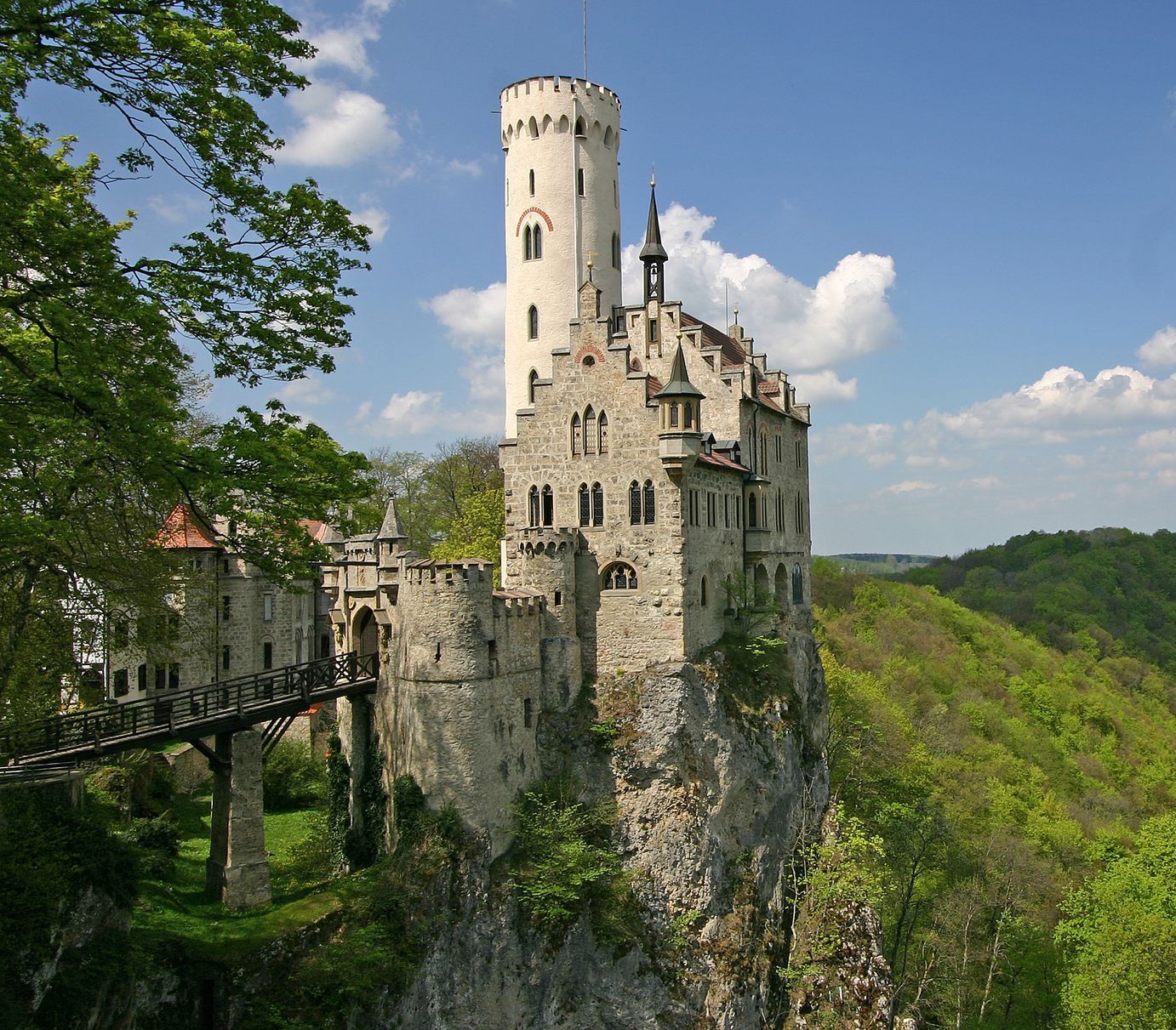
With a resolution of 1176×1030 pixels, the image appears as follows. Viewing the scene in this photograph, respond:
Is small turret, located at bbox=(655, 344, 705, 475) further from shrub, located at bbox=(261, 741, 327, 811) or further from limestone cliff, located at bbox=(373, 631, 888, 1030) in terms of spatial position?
shrub, located at bbox=(261, 741, 327, 811)

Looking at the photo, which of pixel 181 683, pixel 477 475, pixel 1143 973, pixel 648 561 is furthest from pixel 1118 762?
pixel 181 683

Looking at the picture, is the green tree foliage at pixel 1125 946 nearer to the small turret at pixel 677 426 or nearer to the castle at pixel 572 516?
the castle at pixel 572 516

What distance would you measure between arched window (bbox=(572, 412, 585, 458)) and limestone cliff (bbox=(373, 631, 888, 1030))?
8.27 metres

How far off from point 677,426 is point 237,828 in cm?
1874

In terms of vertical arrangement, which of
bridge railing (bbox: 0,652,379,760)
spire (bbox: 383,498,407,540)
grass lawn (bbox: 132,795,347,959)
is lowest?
grass lawn (bbox: 132,795,347,959)

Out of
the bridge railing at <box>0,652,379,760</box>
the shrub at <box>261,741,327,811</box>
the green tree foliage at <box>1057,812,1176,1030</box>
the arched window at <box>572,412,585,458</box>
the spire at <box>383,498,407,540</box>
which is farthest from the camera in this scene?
the spire at <box>383,498,407,540</box>

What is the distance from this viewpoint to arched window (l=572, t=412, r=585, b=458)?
34.4 metres

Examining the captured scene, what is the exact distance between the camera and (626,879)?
31.1 metres

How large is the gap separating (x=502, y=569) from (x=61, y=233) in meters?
22.8

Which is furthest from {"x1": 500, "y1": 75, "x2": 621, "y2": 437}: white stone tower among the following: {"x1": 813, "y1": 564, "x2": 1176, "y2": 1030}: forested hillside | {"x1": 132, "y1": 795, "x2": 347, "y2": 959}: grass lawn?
{"x1": 813, "y1": 564, "x2": 1176, "y2": 1030}: forested hillside

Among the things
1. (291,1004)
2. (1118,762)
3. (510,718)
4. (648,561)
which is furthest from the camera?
(1118,762)

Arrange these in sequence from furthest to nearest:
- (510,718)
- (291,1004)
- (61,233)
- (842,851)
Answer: (842,851) → (510,718) → (291,1004) → (61,233)

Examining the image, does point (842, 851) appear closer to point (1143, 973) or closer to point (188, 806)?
point (1143, 973)

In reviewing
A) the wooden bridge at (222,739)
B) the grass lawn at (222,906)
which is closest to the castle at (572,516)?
the wooden bridge at (222,739)
